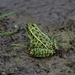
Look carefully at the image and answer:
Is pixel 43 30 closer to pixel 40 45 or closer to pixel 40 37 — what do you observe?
pixel 40 37

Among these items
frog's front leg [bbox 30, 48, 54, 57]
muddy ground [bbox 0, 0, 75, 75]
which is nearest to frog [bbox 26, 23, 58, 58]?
frog's front leg [bbox 30, 48, 54, 57]

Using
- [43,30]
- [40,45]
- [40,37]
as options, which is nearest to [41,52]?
[40,45]

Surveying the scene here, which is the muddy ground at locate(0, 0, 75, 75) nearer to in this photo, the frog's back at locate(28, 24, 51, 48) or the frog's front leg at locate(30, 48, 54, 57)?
the frog's front leg at locate(30, 48, 54, 57)

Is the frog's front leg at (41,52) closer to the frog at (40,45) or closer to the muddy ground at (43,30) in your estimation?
the frog at (40,45)

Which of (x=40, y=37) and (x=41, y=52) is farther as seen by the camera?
(x=40, y=37)

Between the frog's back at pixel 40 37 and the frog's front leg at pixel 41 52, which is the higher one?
the frog's back at pixel 40 37

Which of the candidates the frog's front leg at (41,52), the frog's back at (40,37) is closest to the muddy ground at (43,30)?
the frog's front leg at (41,52)

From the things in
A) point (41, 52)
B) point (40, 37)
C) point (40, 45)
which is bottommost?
point (41, 52)
